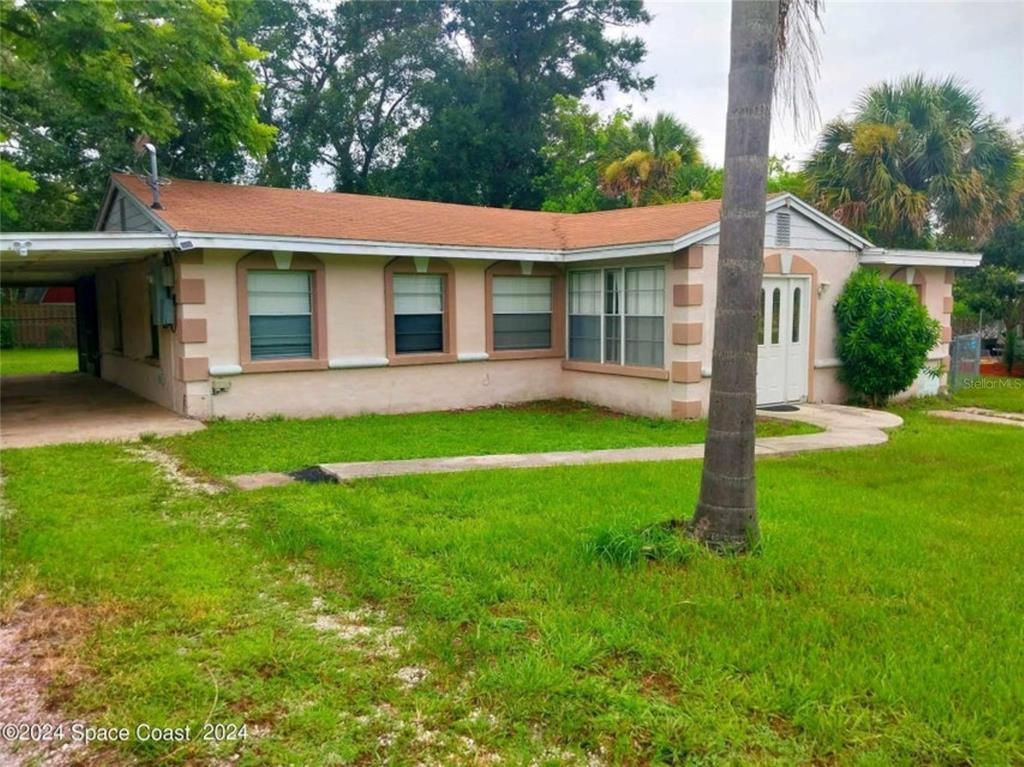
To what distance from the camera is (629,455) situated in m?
8.73

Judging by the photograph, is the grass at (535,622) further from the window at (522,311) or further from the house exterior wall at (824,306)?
the window at (522,311)

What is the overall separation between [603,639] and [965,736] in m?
1.56

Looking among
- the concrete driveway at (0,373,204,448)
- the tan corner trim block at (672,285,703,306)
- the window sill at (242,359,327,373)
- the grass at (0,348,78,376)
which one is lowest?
the concrete driveway at (0,373,204,448)

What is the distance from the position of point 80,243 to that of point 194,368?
2123 millimetres

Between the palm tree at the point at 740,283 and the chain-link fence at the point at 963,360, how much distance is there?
12557mm

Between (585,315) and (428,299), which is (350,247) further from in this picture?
(585,315)

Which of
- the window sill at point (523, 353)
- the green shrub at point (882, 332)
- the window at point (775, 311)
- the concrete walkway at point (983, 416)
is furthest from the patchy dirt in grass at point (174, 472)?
the concrete walkway at point (983, 416)

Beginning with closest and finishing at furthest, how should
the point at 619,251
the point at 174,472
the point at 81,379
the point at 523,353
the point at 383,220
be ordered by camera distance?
the point at 174,472, the point at 619,251, the point at 383,220, the point at 523,353, the point at 81,379

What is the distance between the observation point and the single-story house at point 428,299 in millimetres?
10719

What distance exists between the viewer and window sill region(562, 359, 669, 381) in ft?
38.2

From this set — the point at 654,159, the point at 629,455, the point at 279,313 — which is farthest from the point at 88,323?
the point at 654,159

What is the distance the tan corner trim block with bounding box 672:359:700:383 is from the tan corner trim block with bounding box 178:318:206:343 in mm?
6837

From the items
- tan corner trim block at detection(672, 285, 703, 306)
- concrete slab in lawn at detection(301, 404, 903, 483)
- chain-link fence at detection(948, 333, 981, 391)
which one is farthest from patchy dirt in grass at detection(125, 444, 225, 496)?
chain-link fence at detection(948, 333, 981, 391)

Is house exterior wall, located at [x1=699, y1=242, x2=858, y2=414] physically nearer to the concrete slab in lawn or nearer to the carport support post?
the concrete slab in lawn
